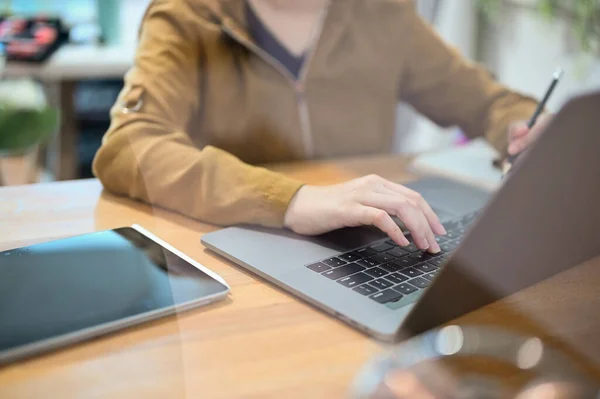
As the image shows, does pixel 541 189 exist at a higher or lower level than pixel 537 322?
higher

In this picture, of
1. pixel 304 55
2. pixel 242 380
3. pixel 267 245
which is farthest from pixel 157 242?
pixel 304 55

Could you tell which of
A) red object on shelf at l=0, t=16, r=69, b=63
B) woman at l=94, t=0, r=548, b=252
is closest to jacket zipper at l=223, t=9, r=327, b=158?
woman at l=94, t=0, r=548, b=252

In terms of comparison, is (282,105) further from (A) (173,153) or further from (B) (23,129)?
(B) (23,129)

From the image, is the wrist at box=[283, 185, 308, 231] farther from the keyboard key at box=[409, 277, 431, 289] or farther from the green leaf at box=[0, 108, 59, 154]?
the green leaf at box=[0, 108, 59, 154]

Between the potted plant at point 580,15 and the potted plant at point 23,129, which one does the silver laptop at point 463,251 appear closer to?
the potted plant at point 23,129

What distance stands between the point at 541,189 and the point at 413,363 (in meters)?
0.13

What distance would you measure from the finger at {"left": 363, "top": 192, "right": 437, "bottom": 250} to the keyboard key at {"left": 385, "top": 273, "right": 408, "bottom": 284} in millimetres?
52

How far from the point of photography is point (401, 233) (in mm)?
509

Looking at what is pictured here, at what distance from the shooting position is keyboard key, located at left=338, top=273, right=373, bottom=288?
1.49 feet

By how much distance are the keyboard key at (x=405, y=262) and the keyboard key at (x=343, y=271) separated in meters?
0.03

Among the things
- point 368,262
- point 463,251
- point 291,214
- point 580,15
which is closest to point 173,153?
point 291,214

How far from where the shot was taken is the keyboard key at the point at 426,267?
0.47 m

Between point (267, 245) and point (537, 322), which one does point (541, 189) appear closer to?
point (537, 322)

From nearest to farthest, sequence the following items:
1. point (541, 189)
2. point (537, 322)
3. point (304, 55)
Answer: point (541, 189) → point (537, 322) → point (304, 55)
